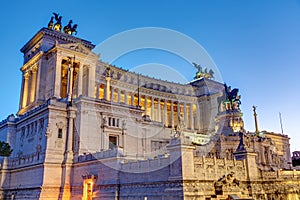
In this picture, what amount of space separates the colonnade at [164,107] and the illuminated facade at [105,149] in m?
3.98

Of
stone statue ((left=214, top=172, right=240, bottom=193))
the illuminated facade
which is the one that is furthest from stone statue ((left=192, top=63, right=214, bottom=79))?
stone statue ((left=214, top=172, right=240, bottom=193))

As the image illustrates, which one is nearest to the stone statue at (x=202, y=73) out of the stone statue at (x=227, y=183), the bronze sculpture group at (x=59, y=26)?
the bronze sculpture group at (x=59, y=26)

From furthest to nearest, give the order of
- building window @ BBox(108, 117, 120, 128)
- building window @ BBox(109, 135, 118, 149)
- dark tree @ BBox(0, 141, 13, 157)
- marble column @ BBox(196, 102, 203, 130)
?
1. marble column @ BBox(196, 102, 203, 130)
2. dark tree @ BBox(0, 141, 13, 157)
3. building window @ BBox(108, 117, 120, 128)
4. building window @ BBox(109, 135, 118, 149)

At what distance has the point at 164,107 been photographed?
98250mm

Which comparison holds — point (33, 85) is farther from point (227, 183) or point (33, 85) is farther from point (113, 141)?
point (227, 183)

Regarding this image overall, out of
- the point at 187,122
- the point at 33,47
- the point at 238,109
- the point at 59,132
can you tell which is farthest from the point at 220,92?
the point at 59,132

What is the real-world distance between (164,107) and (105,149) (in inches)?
2065

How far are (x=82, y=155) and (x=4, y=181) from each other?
15808mm

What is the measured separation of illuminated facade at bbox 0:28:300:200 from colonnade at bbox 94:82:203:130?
398 centimetres

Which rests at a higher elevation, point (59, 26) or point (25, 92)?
point (59, 26)

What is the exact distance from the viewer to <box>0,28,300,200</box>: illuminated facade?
2914cm

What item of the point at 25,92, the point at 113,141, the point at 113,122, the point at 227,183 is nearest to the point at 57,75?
the point at 25,92

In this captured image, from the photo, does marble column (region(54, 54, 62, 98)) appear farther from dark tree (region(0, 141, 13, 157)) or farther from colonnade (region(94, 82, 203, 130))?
colonnade (region(94, 82, 203, 130))

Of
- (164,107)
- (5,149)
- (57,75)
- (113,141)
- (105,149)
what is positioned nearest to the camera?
(105,149)
